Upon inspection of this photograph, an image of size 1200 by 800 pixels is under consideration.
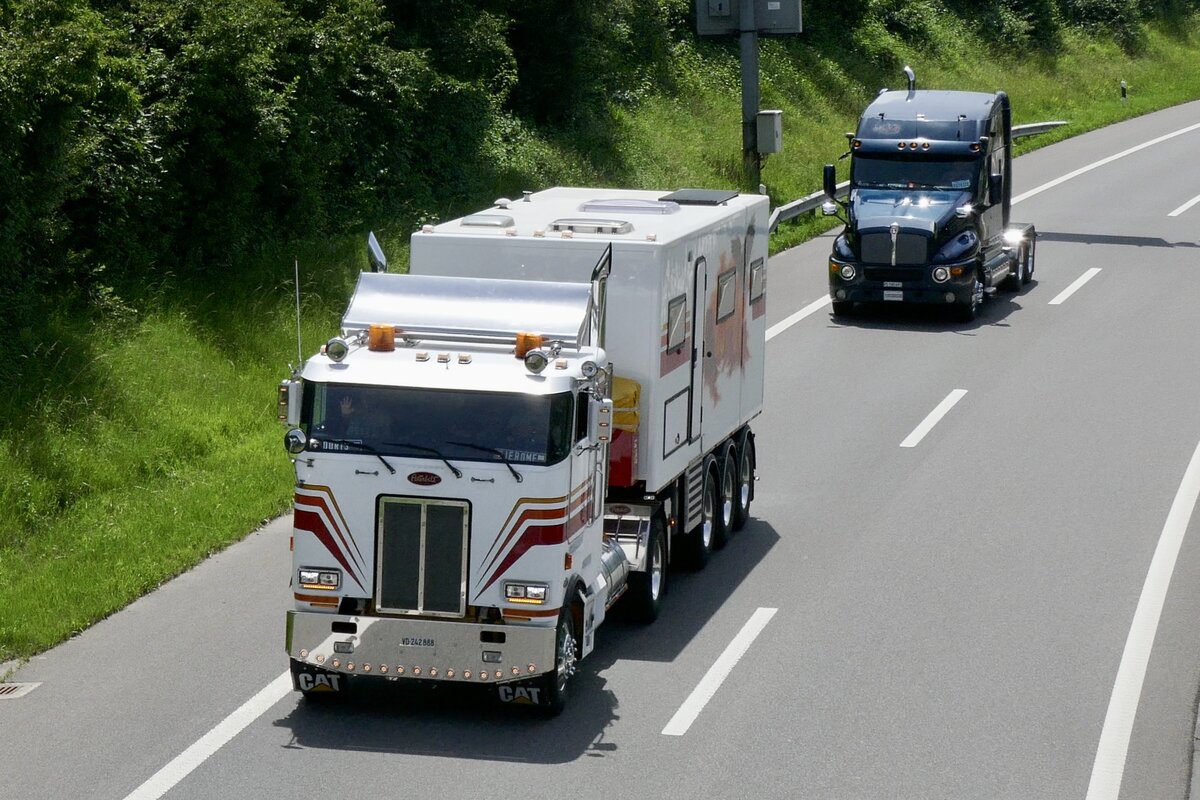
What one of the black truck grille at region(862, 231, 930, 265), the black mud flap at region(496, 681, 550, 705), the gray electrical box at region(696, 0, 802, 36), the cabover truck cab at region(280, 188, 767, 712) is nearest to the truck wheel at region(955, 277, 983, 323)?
the black truck grille at region(862, 231, 930, 265)

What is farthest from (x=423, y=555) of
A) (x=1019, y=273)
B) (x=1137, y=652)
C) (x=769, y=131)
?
(x=769, y=131)

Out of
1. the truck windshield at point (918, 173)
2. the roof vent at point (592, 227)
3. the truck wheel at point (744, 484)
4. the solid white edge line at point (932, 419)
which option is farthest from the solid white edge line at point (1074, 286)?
the roof vent at point (592, 227)

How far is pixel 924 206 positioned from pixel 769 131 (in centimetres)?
662

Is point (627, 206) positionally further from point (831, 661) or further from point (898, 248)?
point (898, 248)

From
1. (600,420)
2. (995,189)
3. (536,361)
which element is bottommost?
(600,420)

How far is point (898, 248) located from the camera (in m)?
25.4

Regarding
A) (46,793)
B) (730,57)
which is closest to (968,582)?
(46,793)

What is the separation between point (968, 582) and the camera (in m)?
14.7

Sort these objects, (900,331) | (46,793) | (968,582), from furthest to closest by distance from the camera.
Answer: (900,331), (968,582), (46,793)

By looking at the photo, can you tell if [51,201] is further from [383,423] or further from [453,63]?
[453,63]

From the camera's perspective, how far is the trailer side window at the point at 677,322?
13.5m

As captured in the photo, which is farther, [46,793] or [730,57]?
[730,57]

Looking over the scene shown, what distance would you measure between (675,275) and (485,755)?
4.20 m

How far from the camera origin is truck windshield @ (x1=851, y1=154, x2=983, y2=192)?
26.1 m
